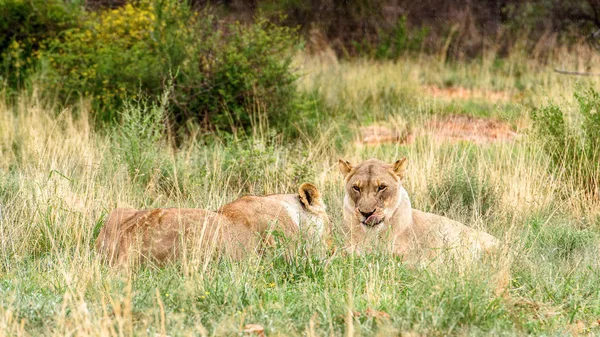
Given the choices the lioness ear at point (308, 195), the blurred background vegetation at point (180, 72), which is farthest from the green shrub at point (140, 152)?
the lioness ear at point (308, 195)

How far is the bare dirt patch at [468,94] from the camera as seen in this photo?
46.1 ft

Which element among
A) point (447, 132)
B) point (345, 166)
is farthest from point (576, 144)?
point (345, 166)

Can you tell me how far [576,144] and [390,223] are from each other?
2.66 metres

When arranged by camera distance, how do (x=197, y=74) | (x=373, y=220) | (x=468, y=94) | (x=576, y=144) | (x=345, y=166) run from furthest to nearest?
(x=468, y=94)
(x=197, y=74)
(x=576, y=144)
(x=345, y=166)
(x=373, y=220)

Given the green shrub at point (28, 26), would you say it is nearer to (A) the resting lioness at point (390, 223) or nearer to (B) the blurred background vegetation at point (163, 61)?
(B) the blurred background vegetation at point (163, 61)

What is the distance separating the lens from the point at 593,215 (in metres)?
7.02

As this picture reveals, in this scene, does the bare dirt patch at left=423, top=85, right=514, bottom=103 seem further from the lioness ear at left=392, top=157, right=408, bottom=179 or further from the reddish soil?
the lioness ear at left=392, top=157, right=408, bottom=179

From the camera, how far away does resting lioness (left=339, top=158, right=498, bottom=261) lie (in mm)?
5625

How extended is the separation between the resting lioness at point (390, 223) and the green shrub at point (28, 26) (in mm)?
7395

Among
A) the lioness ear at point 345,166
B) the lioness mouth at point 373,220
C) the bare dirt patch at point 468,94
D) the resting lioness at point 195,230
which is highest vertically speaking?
the lioness ear at point 345,166

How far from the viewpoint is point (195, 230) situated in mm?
5152

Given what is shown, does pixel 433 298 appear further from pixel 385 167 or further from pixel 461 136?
pixel 461 136

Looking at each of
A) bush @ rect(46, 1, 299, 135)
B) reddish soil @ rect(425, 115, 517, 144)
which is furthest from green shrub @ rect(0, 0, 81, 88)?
reddish soil @ rect(425, 115, 517, 144)

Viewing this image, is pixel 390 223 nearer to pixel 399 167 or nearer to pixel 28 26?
pixel 399 167
